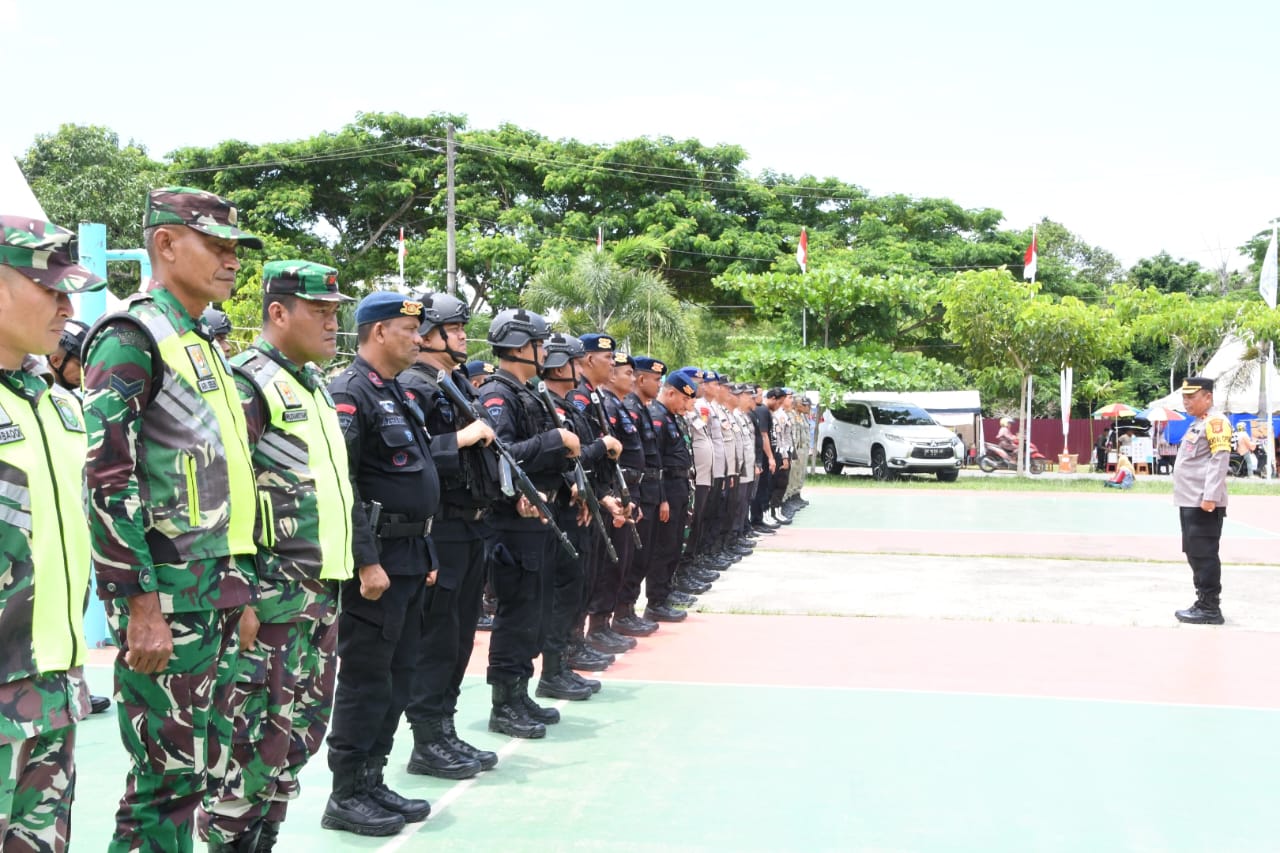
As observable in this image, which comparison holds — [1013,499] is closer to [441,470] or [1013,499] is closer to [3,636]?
[441,470]

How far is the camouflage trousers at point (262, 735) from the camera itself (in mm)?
3367

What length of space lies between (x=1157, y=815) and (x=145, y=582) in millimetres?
3840

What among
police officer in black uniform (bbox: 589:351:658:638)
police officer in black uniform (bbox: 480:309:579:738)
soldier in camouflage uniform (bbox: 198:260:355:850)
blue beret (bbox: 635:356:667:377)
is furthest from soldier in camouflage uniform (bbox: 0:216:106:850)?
blue beret (bbox: 635:356:667:377)

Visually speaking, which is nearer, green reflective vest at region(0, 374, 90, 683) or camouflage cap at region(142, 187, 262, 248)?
green reflective vest at region(0, 374, 90, 683)

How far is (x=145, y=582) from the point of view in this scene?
279 centimetres

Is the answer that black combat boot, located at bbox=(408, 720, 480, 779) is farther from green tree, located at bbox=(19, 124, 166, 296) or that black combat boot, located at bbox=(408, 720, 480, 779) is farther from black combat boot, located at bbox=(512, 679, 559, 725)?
green tree, located at bbox=(19, 124, 166, 296)

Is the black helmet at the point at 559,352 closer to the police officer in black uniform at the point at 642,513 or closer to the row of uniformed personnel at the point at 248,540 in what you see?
the row of uniformed personnel at the point at 248,540

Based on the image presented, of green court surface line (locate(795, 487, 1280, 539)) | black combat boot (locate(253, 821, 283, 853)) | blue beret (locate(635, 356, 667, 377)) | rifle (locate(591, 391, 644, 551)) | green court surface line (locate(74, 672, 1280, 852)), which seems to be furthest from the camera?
green court surface line (locate(795, 487, 1280, 539))

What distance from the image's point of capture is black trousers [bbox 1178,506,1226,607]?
893cm

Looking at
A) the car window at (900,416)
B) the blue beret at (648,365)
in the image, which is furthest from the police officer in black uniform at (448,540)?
the car window at (900,416)

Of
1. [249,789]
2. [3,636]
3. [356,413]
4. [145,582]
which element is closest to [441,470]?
[356,413]

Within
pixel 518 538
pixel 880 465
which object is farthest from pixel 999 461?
pixel 518 538

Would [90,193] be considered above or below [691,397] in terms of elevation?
above

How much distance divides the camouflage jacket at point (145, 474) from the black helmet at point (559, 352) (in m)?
3.12
